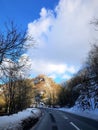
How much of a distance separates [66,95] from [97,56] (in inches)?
2701

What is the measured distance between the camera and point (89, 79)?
7744cm

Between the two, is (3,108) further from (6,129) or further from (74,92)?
(74,92)

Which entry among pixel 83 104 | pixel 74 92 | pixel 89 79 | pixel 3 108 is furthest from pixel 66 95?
pixel 3 108

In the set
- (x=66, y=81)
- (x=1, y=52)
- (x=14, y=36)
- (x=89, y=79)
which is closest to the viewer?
(x=1, y=52)

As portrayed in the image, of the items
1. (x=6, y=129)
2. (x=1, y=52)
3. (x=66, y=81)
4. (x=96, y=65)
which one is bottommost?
A: (x=6, y=129)

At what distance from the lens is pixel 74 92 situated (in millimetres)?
112375

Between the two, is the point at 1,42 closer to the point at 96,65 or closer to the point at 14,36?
the point at 14,36

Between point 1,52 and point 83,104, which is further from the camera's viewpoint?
point 83,104

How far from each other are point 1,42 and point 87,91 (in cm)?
5593

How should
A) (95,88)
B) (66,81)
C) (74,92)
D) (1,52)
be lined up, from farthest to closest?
(66,81) → (74,92) → (95,88) → (1,52)

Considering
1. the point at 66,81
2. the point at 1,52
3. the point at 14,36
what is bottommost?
the point at 1,52

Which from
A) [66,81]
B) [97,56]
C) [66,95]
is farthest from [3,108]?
[66,81]

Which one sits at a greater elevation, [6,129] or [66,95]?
[66,95]

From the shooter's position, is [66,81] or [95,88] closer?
[95,88]
